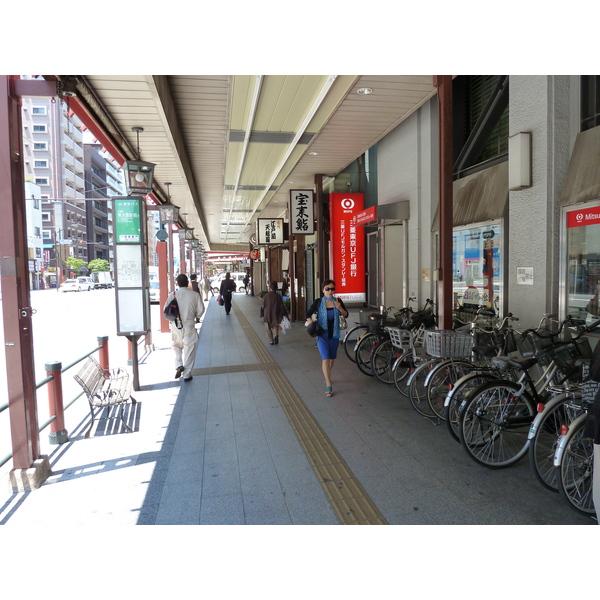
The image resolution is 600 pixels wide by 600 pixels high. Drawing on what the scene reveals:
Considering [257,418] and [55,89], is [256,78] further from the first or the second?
[257,418]

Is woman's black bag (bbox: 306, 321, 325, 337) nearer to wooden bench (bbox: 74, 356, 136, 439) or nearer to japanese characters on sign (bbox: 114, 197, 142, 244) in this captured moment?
wooden bench (bbox: 74, 356, 136, 439)

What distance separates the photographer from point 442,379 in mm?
5164

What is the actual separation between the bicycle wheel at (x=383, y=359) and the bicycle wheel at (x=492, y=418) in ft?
9.20

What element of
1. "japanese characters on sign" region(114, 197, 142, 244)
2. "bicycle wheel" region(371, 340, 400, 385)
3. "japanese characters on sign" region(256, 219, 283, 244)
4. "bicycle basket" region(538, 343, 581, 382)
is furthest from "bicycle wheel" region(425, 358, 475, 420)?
"japanese characters on sign" region(256, 219, 283, 244)

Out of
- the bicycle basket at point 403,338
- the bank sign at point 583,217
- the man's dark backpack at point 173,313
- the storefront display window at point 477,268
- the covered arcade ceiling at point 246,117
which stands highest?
the covered arcade ceiling at point 246,117

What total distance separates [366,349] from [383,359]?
1.67 feet

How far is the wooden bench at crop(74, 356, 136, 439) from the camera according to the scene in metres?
4.86

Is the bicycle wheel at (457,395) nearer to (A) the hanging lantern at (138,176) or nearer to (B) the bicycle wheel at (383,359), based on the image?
(B) the bicycle wheel at (383,359)

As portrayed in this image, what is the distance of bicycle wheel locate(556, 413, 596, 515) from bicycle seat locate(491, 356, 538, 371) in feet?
2.68

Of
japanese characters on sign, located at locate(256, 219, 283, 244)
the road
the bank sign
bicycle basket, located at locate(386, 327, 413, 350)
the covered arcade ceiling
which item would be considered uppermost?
the covered arcade ceiling

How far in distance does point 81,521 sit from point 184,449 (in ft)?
4.47

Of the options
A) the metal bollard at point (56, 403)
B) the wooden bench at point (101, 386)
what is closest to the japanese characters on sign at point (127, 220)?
the wooden bench at point (101, 386)

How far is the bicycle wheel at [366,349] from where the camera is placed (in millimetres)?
7207

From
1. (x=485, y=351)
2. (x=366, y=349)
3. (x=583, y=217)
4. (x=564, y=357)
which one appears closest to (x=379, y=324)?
(x=366, y=349)
